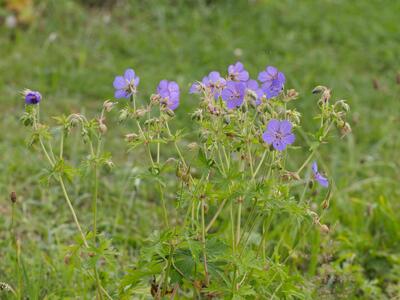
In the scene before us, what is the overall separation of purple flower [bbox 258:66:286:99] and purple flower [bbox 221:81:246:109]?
9 cm

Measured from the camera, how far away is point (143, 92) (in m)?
4.32

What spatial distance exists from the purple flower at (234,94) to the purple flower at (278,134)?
0.10 metres

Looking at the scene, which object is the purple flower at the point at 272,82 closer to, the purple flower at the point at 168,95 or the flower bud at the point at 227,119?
the flower bud at the point at 227,119

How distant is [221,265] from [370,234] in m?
1.28

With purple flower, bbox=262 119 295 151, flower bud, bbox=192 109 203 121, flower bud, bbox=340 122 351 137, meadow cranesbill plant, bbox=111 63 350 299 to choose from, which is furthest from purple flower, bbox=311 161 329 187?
flower bud, bbox=192 109 203 121

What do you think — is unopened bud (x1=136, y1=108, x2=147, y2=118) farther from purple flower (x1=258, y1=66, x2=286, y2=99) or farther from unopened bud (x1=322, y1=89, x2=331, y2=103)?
unopened bud (x1=322, y1=89, x2=331, y2=103)

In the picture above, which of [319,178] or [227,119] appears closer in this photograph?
[227,119]

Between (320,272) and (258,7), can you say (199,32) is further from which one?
(320,272)

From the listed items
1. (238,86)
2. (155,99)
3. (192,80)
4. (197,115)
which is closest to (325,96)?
(238,86)

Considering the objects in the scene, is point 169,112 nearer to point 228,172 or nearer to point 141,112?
point 141,112

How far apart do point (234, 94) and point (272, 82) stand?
130mm

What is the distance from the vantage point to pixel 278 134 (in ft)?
6.38

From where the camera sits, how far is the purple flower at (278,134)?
1.93m

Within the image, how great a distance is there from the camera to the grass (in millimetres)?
2951
